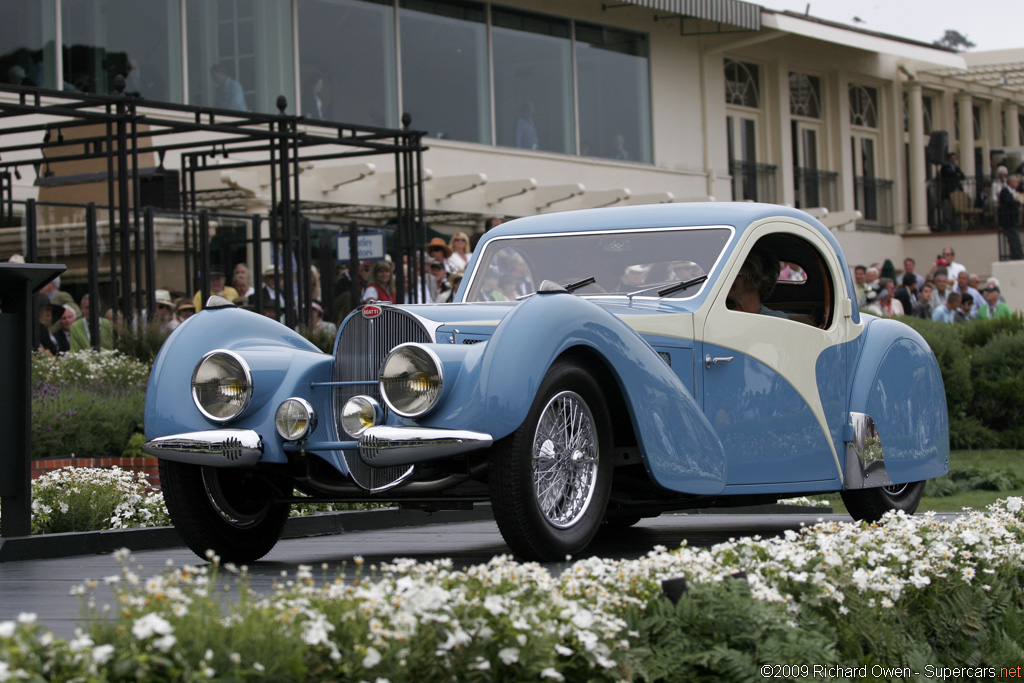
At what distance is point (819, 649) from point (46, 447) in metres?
7.66

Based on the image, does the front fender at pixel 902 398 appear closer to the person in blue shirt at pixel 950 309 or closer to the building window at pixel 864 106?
the person in blue shirt at pixel 950 309

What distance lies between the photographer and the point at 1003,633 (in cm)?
516

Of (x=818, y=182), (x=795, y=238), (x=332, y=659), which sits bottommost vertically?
(x=332, y=659)

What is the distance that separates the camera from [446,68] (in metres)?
24.9

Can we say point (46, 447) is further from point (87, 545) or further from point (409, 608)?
point (409, 608)

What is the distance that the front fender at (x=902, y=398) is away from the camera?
26.4 feet

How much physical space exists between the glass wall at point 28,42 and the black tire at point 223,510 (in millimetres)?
13098

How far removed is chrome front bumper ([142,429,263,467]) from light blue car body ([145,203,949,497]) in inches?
4.5

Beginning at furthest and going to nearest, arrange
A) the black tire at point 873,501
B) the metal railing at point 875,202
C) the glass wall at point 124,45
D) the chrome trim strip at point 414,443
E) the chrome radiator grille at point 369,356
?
the metal railing at point 875,202 → the glass wall at point 124,45 → the black tire at point 873,501 → the chrome radiator grille at point 369,356 → the chrome trim strip at point 414,443

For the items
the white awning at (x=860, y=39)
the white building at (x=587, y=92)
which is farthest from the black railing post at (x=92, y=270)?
the white awning at (x=860, y=39)

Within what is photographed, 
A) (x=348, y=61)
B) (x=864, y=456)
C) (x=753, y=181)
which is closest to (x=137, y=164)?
(x=864, y=456)

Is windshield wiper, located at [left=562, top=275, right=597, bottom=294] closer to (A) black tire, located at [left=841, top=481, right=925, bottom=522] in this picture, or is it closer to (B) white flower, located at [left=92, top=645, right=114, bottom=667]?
(A) black tire, located at [left=841, top=481, right=925, bottom=522]

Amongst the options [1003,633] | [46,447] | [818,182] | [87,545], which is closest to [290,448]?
[87,545]

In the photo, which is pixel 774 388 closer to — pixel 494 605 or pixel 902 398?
pixel 902 398
